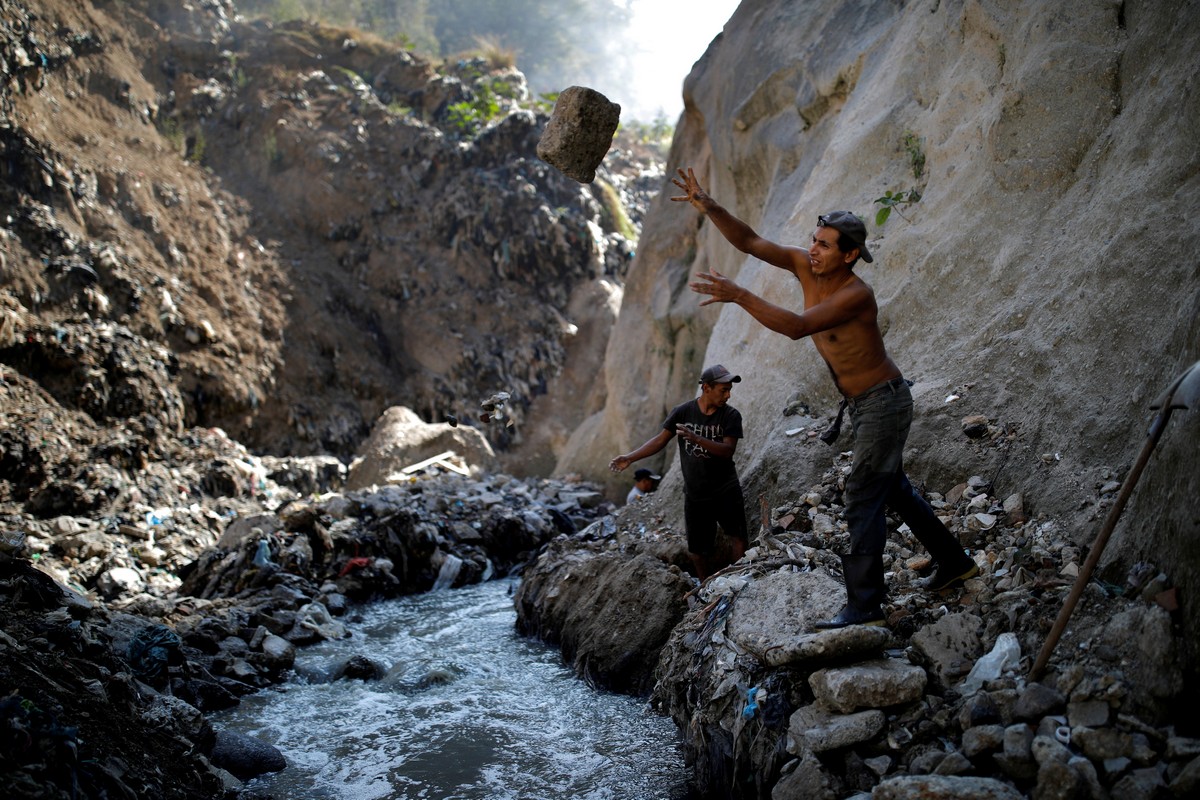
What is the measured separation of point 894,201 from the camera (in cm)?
542

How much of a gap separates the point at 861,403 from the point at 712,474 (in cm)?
169

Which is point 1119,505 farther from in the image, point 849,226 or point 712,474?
point 712,474

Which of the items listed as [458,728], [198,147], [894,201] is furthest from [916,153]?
[198,147]

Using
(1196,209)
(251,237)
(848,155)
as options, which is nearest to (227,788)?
(1196,209)

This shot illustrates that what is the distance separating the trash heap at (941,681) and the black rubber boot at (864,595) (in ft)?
0.30

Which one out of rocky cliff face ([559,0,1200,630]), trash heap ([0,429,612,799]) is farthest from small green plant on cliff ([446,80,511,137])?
rocky cliff face ([559,0,1200,630])

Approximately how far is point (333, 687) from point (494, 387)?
11.6 metres

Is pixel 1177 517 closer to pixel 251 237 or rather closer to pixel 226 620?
pixel 226 620

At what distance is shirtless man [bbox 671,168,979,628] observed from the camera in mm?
2896

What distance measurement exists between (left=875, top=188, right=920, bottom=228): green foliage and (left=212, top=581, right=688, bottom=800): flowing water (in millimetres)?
3199

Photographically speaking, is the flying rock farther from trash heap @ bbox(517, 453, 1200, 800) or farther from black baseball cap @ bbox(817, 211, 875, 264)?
trash heap @ bbox(517, 453, 1200, 800)

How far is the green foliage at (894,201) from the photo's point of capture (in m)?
5.20

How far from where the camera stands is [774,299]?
6.48 m

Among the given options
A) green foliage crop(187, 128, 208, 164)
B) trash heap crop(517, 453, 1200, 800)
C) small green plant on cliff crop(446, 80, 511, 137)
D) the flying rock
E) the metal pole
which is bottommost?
trash heap crop(517, 453, 1200, 800)
